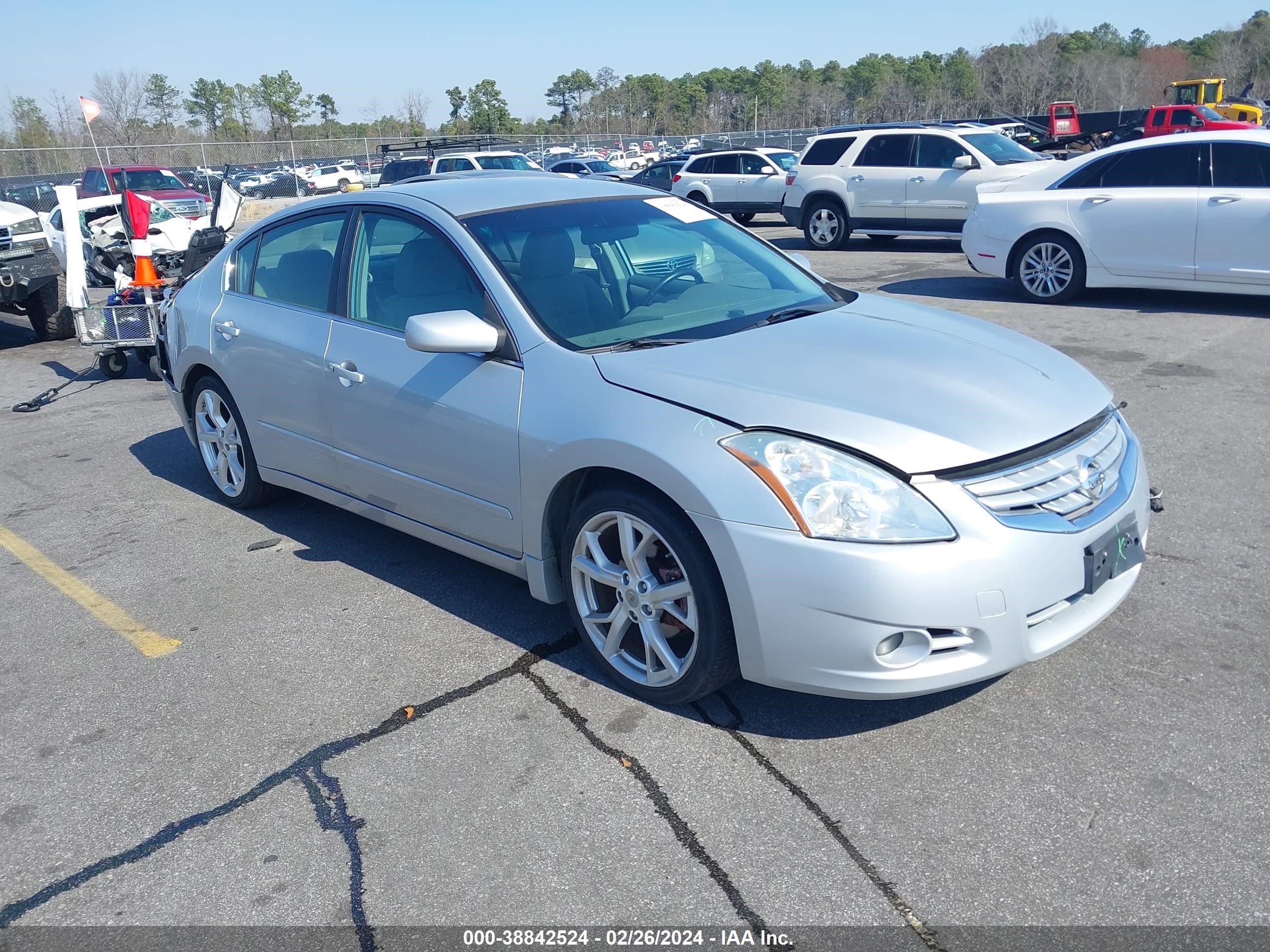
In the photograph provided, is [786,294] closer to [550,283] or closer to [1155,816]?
[550,283]

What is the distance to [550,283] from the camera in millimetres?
4012

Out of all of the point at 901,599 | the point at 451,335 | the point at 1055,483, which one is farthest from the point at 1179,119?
the point at 901,599

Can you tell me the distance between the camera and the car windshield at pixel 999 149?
14773mm

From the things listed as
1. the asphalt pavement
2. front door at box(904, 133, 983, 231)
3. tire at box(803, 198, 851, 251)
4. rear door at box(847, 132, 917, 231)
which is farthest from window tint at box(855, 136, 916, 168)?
the asphalt pavement

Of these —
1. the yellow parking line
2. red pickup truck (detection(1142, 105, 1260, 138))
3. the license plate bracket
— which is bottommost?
the yellow parking line

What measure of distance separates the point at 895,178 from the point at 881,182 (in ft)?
0.76

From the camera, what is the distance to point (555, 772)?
3.18m

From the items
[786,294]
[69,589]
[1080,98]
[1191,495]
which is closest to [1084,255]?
[1191,495]

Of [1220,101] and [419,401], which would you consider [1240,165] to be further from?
[1220,101]

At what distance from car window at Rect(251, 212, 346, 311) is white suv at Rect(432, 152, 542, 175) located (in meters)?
15.2

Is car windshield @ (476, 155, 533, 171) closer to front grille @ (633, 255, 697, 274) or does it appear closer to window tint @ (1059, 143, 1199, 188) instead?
window tint @ (1059, 143, 1199, 188)

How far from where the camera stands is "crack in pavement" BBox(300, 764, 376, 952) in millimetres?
2600

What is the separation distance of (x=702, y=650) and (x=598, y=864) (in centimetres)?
75

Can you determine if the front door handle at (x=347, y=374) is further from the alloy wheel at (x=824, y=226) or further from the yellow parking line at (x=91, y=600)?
the alloy wheel at (x=824, y=226)
